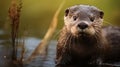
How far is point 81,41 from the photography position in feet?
19.3

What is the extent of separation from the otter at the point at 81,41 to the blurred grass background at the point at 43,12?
202cm

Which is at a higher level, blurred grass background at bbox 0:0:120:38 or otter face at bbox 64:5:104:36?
otter face at bbox 64:5:104:36

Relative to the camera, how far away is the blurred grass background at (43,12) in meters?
8.73

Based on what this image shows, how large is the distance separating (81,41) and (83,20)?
0.31 metres

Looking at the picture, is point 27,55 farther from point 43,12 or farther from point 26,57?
point 43,12

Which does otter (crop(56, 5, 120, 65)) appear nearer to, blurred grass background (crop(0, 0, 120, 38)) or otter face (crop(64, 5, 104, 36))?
otter face (crop(64, 5, 104, 36))

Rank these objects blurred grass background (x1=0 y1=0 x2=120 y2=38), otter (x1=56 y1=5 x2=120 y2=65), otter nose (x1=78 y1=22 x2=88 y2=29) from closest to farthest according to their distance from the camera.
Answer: otter nose (x1=78 y1=22 x2=88 y2=29), otter (x1=56 y1=5 x2=120 y2=65), blurred grass background (x1=0 y1=0 x2=120 y2=38)

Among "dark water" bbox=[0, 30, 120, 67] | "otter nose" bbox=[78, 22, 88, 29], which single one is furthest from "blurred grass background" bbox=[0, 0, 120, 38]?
"otter nose" bbox=[78, 22, 88, 29]

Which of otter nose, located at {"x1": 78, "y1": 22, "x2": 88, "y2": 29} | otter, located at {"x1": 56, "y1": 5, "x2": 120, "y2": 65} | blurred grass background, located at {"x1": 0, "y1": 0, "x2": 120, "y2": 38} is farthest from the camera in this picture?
blurred grass background, located at {"x1": 0, "y1": 0, "x2": 120, "y2": 38}

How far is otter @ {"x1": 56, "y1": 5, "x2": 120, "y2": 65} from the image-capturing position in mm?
5770

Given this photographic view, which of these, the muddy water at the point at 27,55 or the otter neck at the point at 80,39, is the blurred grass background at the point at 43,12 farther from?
the otter neck at the point at 80,39

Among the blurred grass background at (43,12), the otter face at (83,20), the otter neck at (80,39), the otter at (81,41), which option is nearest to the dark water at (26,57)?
the otter at (81,41)

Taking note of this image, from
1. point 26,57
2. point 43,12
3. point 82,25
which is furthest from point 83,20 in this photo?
point 43,12

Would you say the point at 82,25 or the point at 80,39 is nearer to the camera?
the point at 82,25
